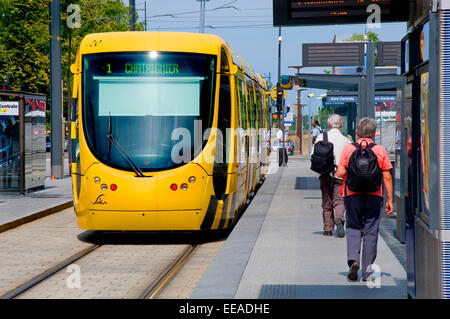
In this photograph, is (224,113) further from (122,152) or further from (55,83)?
(55,83)

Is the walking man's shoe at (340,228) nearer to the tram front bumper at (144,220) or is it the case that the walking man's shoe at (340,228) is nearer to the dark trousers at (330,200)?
the dark trousers at (330,200)

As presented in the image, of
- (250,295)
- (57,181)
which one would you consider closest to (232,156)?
(250,295)

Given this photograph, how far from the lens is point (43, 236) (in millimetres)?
12211

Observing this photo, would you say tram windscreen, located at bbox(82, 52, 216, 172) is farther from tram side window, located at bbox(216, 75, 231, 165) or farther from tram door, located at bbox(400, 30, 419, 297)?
tram door, located at bbox(400, 30, 419, 297)

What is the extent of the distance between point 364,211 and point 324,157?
3130 mm

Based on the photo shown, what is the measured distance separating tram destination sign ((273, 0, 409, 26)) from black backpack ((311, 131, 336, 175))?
162 inches

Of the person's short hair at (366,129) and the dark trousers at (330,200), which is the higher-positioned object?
the person's short hair at (366,129)

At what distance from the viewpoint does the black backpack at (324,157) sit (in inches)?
417

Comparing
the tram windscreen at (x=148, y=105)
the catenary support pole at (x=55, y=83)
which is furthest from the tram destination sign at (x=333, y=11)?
the catenary support pole at (x=55, y=83)

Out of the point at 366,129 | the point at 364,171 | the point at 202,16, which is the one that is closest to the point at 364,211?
the point at 364,171

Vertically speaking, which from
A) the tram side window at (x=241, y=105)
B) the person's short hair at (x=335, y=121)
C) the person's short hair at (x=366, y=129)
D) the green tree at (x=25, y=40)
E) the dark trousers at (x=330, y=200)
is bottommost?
the dark trousers at (x=330, y=200)

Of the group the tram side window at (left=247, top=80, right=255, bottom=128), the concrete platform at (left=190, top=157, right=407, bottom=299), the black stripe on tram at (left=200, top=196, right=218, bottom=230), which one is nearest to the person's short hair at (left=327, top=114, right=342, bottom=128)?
the concrete platform at (left=190, top=157, right=407, bottom=299)

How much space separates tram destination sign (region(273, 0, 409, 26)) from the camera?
20.3 feet

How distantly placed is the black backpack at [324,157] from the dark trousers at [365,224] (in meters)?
3.02
